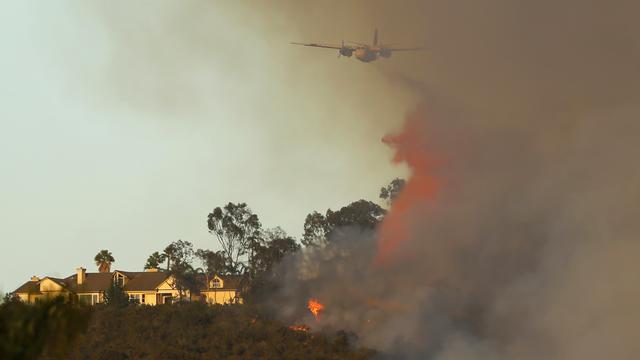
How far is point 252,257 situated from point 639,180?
52.2 metres

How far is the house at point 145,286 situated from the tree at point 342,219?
11689mm

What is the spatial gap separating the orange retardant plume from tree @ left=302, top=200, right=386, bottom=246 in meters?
21.8

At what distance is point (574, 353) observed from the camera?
84312 mm

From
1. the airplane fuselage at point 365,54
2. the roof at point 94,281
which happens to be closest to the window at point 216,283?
the roof at point 94,281

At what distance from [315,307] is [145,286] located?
1811 inches

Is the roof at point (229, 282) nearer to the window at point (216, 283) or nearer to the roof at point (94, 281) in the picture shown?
the window at point (216, 283)

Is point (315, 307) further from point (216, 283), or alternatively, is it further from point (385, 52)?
point (216, 283)

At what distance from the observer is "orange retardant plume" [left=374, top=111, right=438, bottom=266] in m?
111

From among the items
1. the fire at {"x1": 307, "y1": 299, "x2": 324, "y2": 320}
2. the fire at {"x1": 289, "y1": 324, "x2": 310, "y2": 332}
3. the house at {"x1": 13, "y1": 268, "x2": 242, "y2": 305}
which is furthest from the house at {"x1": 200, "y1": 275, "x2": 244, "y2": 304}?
the fire at {"x1": 289, "y1": 324, "x2": 310, "y2": 332}

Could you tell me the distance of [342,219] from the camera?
140000 millimetres

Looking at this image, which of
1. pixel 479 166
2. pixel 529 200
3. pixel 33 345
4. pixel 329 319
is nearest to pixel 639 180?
pixel 529 200

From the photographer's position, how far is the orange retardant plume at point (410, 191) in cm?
11100

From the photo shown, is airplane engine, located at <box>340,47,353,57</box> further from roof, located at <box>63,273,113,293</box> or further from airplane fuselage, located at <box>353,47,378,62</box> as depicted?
roof, located at <box>63,273,113,293</box>

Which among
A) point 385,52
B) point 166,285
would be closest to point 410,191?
point 385,52
